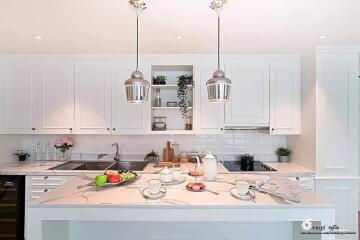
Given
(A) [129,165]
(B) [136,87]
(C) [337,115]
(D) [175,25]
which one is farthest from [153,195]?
(C) [337,115]

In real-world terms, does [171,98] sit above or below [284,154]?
above

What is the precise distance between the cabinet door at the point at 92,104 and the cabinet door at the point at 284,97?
2067mm

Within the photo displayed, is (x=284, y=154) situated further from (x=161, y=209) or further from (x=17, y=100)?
(x=17, y=100)

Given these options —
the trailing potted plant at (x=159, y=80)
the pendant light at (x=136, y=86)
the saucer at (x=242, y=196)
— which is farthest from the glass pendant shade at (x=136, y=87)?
the trailing potted plant at (x=159, y=80)

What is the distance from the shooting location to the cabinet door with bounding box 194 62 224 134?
3.12 meters

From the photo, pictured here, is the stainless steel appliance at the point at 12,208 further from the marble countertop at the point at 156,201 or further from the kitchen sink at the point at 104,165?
the marble countertop at the point at 156,201

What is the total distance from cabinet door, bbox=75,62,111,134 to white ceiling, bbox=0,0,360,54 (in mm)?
383

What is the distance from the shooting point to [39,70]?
3139mm

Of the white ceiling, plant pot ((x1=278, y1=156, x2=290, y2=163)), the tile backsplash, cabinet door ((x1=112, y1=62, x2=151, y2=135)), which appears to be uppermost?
the white ceiling

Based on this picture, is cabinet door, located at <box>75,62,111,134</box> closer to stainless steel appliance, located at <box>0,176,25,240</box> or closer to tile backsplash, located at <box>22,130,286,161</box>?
tile backsplash, located at <box>22,130,286,161</box>

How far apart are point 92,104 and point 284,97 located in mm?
2418

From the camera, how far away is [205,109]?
312cm

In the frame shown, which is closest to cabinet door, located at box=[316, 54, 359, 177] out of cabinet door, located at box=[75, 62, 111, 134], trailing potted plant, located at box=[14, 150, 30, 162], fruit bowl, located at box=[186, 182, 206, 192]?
fruit bowl, located at box=[186, 182, 206, 192]

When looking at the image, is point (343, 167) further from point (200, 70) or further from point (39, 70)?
point (39, 70)
